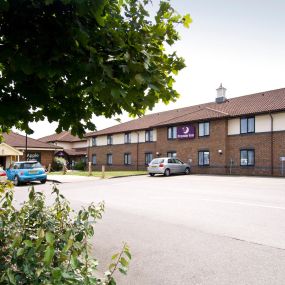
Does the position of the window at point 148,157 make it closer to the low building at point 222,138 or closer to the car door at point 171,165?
the low building at point 222,138

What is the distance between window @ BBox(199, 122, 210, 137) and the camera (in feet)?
103

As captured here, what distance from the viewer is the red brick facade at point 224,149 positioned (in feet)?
85.1

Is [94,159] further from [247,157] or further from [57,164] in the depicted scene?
[247,157]

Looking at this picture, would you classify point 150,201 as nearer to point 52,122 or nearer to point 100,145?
point 52,122

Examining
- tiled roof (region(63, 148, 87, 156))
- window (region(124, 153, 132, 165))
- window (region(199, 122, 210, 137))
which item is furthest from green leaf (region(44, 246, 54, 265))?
tiled roof (region(63, 148, 87, 156))

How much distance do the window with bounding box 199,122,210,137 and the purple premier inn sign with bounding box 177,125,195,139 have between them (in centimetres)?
80

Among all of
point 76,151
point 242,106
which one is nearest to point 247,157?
point 242,106

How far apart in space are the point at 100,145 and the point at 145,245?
41.0 meters

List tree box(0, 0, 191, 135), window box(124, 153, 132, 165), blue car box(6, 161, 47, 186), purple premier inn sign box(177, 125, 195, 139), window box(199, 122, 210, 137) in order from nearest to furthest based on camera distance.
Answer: tree box(0, 0, 191, 135) < blue car box(6, 161, 47, 186) < window box(199, 122, 210, 137) < purple premier inn sign box(177, 125, 195, 139) < window box(124, 153, 132, 165)

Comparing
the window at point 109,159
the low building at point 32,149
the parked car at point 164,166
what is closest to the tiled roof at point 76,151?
the window at point 109,159

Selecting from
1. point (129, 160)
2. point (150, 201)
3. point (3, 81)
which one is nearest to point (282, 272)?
point (3, 81)

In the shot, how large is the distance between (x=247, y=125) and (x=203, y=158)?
5.42 m

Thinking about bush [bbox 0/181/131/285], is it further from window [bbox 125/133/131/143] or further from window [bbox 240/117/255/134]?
window [bbox 125/133/131/143]

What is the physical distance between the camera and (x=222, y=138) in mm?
29594
